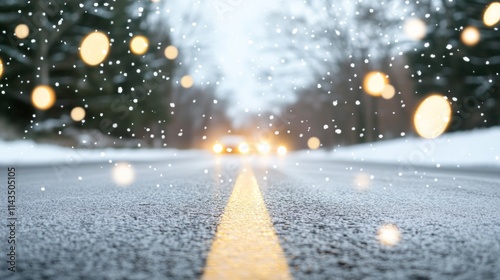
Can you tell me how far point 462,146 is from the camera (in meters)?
20.6

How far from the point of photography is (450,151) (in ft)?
67.9

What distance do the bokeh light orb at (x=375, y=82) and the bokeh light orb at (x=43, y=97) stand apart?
18505 mm

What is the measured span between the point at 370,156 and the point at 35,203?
72.0ft

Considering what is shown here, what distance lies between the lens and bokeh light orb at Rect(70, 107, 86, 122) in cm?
2712

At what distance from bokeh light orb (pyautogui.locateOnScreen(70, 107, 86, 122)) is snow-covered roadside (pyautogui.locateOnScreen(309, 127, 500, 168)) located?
13980mm

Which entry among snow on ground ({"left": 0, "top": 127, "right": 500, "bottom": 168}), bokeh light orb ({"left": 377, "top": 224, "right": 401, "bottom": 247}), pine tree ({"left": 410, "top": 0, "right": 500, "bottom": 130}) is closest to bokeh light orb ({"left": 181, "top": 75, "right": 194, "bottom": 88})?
pine tree ({"left": 410, "top": 0, "right": 500, "bottom": 130})

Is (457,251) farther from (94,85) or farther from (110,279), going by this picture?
(94,85)

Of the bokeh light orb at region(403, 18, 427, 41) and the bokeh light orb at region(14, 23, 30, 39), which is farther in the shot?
the bokeh light orb at region(403, 18, 427, 41)

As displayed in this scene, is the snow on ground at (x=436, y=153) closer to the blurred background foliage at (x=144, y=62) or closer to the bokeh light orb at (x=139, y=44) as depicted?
the blurred background foliage at (x=144, y=62)

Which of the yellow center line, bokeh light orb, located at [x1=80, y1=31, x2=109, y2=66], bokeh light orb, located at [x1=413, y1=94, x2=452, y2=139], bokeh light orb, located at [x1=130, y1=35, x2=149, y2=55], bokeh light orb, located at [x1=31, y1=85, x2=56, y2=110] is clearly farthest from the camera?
bokeh light orb, located at [x1=130, y1=35, x2=149, y2=55]

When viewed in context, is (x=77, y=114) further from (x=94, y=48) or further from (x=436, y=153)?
(x=436, y=153)

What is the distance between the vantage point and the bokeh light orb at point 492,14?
2281cm

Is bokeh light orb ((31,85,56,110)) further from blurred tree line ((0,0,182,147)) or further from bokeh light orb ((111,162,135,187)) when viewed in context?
bokeh light orb ((111,162,135,187))

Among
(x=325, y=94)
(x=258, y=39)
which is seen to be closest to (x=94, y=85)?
(x=258, y=39)
